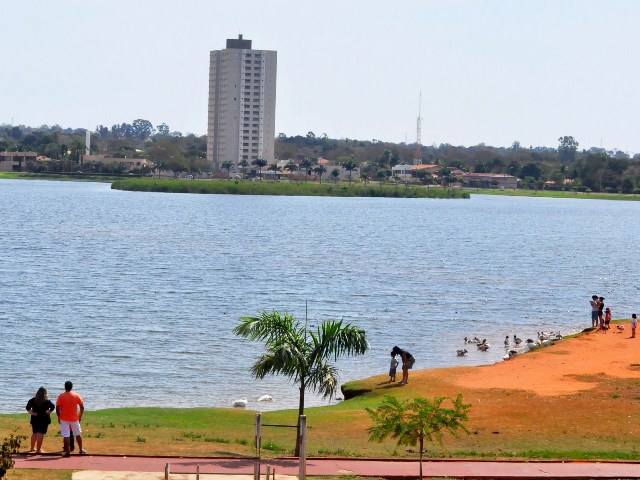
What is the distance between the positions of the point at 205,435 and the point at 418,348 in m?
23.0

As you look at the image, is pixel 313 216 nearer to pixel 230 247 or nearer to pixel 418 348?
pixel 230 247

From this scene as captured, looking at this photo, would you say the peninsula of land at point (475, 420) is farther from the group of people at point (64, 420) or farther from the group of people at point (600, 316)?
the group of people at point (600, 316)

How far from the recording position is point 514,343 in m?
50.3

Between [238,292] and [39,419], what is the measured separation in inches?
1850

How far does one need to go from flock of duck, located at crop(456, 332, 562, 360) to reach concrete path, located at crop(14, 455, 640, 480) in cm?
2297

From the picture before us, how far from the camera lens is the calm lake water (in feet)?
133

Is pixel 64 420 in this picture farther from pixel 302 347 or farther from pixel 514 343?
pixel 514 343

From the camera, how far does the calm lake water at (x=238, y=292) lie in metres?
40.6

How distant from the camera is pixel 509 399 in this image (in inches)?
1291

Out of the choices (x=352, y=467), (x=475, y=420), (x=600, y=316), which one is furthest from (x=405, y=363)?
(x=600, y=316)

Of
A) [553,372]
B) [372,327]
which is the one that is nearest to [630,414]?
[553,372]

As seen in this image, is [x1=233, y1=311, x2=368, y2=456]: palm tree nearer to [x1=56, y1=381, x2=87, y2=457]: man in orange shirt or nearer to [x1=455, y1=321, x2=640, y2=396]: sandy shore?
[x1=56, y1=381, x2=87, y2=457]: man in orange shirt

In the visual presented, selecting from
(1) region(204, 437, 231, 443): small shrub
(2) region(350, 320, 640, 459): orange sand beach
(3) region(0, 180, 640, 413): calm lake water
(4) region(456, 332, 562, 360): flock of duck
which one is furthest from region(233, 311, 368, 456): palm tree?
(4) region(456, 332, 562, 360): flock of duck

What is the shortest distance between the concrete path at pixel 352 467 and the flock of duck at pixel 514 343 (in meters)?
23.0
